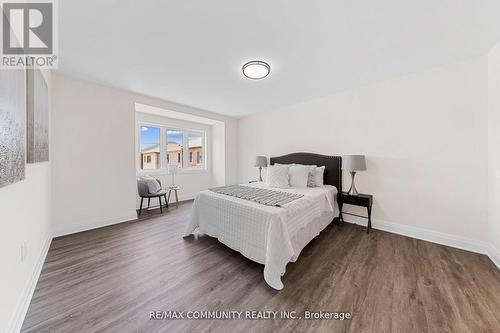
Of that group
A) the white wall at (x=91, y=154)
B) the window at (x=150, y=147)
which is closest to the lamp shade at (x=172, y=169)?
the window at (x=150, y=147)

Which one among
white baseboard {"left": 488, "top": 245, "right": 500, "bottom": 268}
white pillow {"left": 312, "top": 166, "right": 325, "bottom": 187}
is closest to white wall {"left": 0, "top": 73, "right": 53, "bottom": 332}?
white pillow {"left": 312, "top": 166, "right": 325, "bottom": 187}

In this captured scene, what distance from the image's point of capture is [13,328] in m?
1.17

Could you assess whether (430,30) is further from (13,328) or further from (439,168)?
(13,328)

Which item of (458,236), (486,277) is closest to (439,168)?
(458,236)

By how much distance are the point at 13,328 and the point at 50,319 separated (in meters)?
0.18

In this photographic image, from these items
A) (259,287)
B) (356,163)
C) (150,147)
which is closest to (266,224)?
(259,287)

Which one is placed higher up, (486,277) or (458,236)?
(458,236)

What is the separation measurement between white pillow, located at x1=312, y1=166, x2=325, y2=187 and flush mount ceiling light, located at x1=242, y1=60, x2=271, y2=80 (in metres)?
1.90

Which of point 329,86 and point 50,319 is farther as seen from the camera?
point 329,86

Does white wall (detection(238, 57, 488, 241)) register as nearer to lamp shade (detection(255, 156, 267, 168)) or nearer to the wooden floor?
the wooden floor

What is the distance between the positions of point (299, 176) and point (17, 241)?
327 centimetres

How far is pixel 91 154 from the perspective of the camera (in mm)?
2965

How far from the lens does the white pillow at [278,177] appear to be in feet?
10.6

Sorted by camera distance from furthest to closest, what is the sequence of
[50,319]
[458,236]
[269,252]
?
[458,236] < [269,252] < [50,319]
